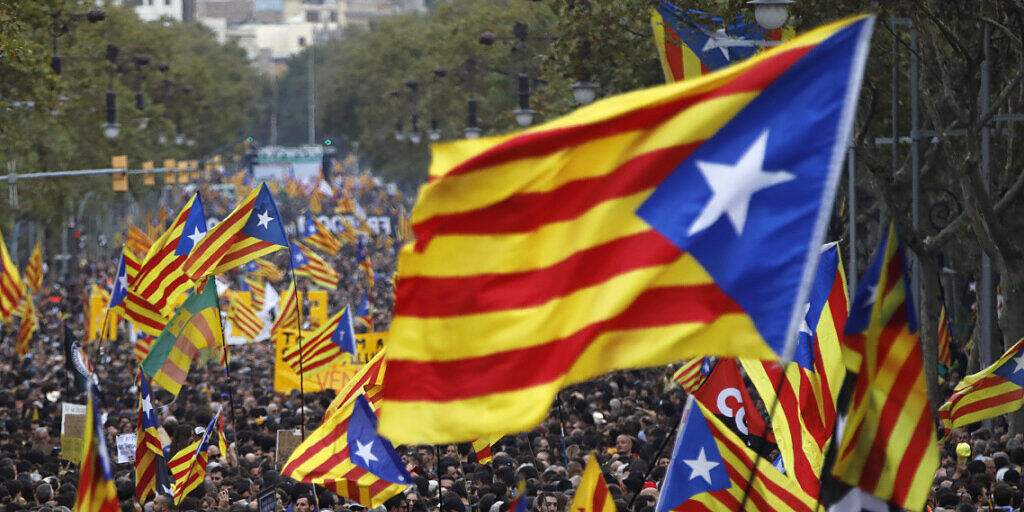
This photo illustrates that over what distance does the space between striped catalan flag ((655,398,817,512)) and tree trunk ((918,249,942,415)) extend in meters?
11.0

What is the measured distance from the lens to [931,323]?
2152 cm

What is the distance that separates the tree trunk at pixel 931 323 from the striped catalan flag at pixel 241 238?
30.2 feet

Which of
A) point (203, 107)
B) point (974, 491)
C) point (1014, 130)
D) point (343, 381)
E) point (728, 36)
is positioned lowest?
point (203, 107)

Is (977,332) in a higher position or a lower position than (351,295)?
higher

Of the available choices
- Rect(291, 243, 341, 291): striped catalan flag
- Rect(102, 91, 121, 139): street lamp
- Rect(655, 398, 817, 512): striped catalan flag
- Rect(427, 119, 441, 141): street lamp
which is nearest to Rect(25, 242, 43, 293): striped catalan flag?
Rect(291, 243, 341, 291): striped catalan flag

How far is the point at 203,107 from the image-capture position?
84.0 metres

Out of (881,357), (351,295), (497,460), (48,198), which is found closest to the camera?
(881,357)

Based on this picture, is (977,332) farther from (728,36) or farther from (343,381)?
(343,381)

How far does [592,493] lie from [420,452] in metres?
8.27

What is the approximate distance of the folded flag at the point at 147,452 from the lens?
1364cm

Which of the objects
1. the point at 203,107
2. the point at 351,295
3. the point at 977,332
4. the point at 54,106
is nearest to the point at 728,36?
the point at 977,332

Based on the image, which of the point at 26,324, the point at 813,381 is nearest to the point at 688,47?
the point at 813,381

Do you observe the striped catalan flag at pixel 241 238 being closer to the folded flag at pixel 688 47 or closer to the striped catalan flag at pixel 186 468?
the striped catalan flag at pixel 186 468

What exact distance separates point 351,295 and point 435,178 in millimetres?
37905
